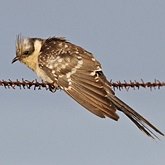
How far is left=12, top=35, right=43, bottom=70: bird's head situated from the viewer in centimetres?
932

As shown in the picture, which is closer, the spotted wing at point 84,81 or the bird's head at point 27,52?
the spotted wing at point 84,81

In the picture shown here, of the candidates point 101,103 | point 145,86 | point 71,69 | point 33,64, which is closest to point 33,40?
point 33,64

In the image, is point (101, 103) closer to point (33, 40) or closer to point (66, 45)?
point (66, 45)

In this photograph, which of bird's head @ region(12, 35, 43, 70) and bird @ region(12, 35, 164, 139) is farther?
bird's head @ region(12, 35, 43, 70)

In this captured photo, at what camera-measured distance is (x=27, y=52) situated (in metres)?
9.45

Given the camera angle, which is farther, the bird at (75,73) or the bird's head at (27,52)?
the bird's head at (27,52)

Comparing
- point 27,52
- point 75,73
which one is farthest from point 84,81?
point 27,52

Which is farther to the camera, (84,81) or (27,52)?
(27,52)

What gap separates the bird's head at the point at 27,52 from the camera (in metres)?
9.32

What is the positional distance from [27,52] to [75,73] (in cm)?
136

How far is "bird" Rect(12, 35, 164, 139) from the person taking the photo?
23.9ft

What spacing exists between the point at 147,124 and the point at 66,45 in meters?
2.43

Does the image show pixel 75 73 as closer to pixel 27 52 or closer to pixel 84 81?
pixel 84 81

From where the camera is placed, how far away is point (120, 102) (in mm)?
7680
